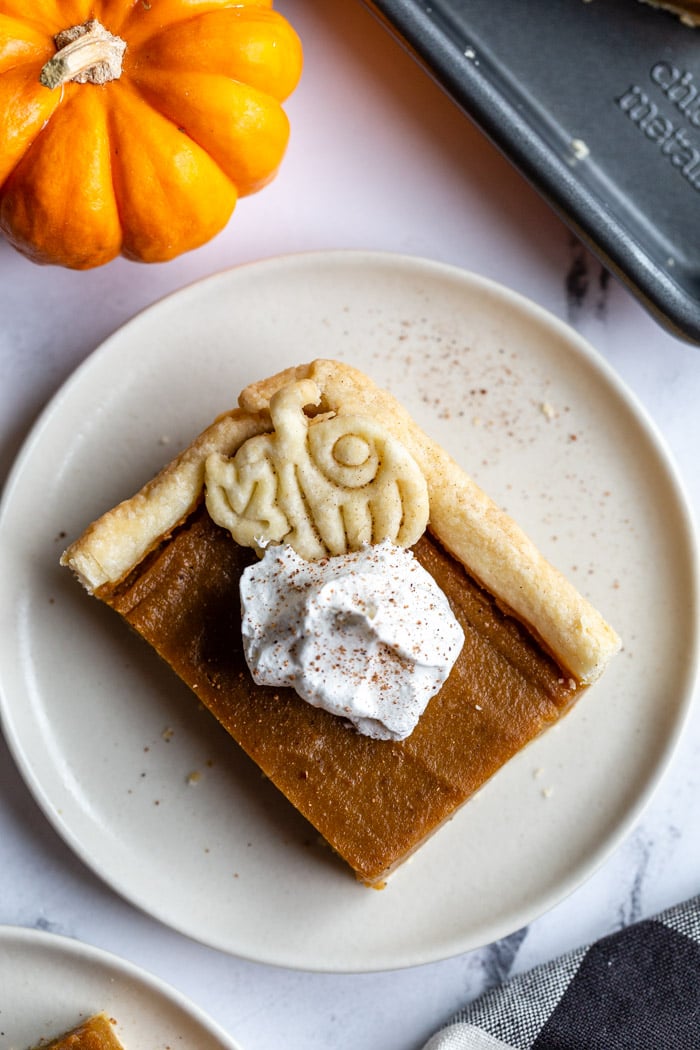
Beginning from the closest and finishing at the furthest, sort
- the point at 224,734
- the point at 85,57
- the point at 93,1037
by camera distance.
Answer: the point at 85,57 → the point at 93,1037 → the point at 224,734

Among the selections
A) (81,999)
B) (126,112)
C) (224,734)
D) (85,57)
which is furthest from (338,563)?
(81,999)

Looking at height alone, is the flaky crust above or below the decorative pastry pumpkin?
below

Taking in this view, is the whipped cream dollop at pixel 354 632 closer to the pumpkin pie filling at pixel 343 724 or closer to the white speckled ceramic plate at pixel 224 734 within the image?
the pumpkin pie filling at pixel 343 724

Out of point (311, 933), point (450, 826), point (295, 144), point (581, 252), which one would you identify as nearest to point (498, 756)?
point (450, 826)

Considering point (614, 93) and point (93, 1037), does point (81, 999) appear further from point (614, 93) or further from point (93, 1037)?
point (614, 93)

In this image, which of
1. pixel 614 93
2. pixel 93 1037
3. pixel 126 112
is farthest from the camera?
pixel 614 93

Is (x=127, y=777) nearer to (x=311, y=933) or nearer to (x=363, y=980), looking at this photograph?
(x=311, y=933)

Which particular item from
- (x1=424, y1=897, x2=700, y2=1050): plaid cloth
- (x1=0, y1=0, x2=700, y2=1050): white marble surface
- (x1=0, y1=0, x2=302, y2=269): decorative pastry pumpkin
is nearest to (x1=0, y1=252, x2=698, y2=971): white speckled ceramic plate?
(x1=0, y1=0, x2=700, y2=1050): white marble surface

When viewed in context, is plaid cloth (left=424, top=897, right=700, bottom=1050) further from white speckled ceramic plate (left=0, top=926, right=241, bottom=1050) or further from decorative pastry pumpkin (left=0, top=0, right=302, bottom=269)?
decorative pastry pumpkin (left=0, top=0, right=302, bottom=269)
